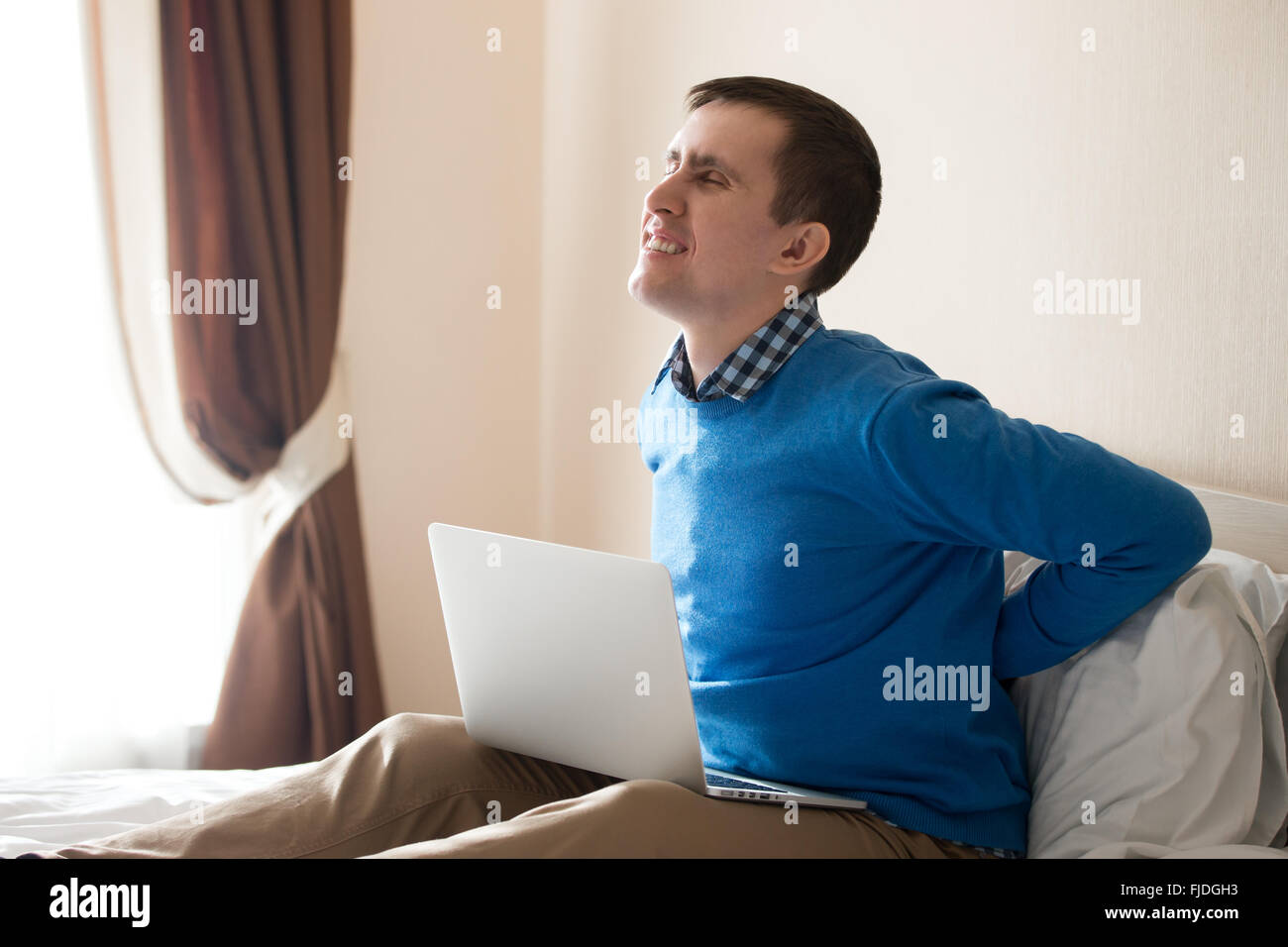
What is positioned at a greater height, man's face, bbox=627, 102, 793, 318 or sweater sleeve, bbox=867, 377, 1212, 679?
man's face, bbox=627, 102, 793, 318

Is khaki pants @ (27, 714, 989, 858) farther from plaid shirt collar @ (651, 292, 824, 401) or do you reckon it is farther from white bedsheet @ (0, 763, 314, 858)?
plaid shirt collar @ (651, 292, 824, 401)

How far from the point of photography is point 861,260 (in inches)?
75.1

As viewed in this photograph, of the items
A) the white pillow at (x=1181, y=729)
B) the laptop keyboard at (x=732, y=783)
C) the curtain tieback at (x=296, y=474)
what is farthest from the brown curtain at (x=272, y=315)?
the white pillow at (x=1181, y=729)

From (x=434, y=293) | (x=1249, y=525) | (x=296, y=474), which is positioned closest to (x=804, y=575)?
(x=1249, y=525)

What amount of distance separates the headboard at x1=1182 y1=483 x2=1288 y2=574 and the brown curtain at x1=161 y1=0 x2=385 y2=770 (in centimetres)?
190

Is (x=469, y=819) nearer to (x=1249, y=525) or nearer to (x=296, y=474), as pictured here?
(x=1249, y=525)

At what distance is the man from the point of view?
3.46ft

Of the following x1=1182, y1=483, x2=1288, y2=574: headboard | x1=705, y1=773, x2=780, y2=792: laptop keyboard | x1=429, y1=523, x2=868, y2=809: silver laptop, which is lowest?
x1=705, y1=773, x2=780, y2=792: laptop keyboard

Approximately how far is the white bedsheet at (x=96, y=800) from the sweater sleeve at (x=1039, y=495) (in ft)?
2.48

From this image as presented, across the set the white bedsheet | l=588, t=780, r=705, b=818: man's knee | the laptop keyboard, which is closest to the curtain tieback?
the white bedsheet

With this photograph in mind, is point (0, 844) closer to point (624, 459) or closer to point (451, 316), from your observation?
point (624, 459)

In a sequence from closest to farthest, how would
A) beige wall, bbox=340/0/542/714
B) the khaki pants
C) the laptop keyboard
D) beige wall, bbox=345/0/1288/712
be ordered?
the khaki pants
the laptop keyboard
beige wall, bbox=345/0/1288/712
beige wall, bbox=340/0/542/714

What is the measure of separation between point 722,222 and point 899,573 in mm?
470
